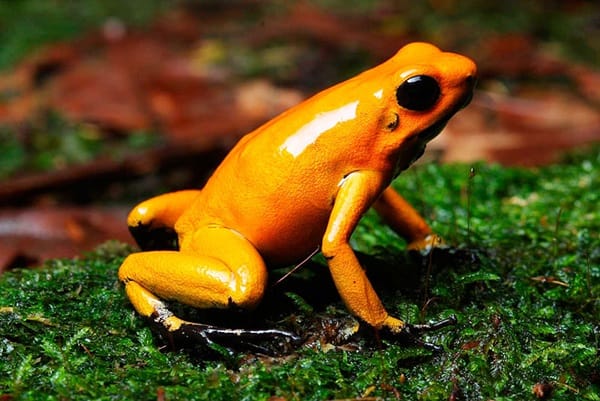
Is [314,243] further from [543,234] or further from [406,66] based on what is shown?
[543,234]

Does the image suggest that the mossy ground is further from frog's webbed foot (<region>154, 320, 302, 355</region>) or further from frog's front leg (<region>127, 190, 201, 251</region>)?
frog's front leg (<region>127, 190, 201, 251</region>)

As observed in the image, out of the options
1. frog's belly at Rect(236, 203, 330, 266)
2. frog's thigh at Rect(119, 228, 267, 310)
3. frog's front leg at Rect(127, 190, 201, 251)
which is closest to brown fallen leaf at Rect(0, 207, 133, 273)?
frog's front leg at Rect(127, 190, 201, 251)

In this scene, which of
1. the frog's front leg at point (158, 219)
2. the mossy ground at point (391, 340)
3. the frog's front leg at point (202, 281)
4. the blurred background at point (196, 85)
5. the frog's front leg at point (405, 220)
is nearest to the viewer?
the mossy ground at point (391, 340)

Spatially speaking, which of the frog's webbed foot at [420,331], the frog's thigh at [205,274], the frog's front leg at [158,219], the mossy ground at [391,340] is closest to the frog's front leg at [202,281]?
the frog's thigh at [205,274]

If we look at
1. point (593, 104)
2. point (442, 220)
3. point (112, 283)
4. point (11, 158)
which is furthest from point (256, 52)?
point (112, 283)

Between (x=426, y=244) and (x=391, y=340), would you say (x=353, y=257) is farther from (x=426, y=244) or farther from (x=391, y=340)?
(x=426, y=244)

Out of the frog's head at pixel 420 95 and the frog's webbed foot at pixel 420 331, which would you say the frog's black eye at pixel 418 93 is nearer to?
the frog's head at pixel 420 95
